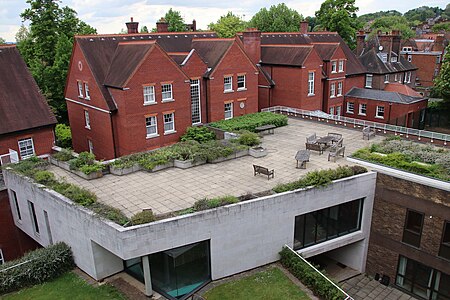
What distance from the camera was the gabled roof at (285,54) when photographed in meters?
37.4

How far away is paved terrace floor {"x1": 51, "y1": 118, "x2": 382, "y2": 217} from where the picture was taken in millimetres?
19219

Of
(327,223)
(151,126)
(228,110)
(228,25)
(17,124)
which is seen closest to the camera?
(327,223)

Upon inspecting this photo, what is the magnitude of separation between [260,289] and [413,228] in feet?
31.1

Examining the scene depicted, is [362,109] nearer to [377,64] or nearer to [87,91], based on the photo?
[377,64]

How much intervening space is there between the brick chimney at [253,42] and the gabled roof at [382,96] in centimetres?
1329

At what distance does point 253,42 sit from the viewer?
39.2 m

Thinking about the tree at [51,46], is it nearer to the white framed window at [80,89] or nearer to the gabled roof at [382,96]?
the white framed window at [80,89]

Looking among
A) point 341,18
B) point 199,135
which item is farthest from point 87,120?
point 341,18

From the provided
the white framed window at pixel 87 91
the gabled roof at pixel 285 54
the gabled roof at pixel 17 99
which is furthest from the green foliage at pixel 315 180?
the gabled roof at pixel 285 54

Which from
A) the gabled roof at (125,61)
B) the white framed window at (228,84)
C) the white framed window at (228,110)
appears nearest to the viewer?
the gabled roof at (125,61)

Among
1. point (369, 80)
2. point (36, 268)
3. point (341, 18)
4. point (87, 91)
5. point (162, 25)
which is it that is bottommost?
point (36, 268)

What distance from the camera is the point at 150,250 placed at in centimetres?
1616

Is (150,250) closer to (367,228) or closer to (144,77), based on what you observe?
(367,228)

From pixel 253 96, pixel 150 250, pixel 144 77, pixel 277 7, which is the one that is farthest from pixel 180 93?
pixel 277 7
